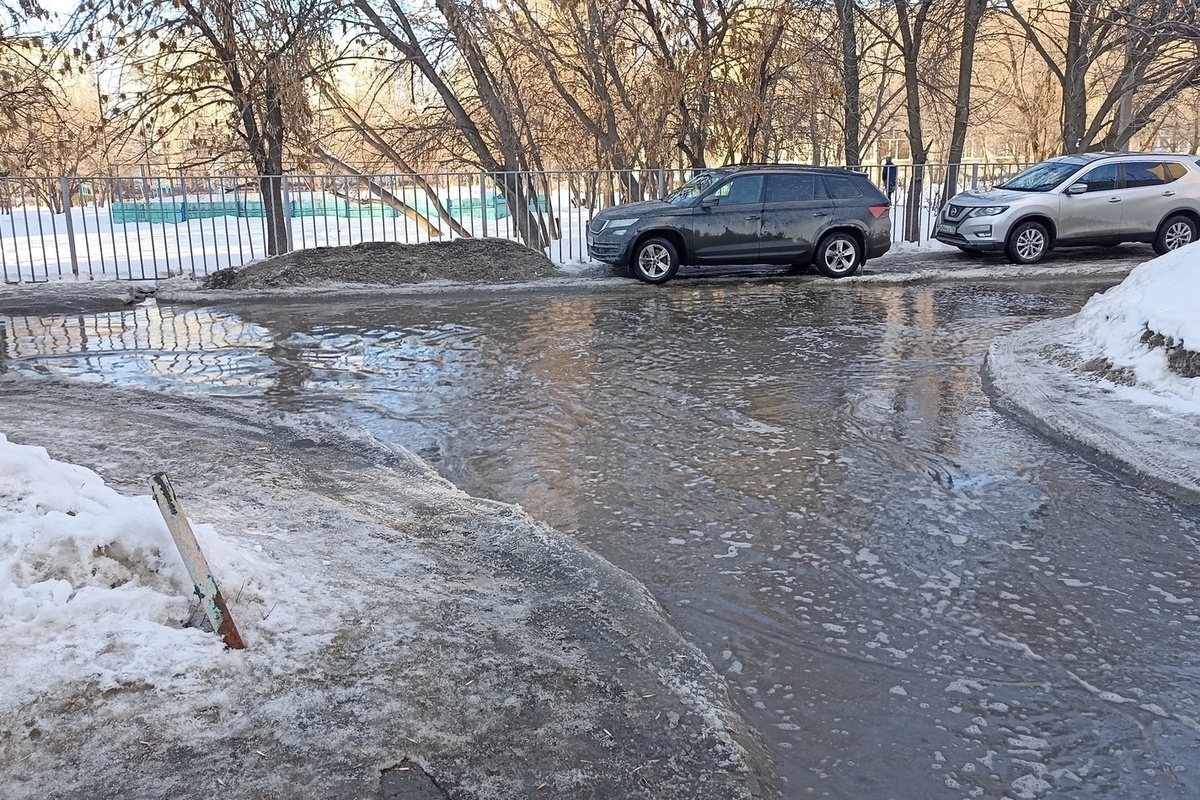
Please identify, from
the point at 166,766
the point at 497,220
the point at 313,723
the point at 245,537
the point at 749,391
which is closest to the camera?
the point at 166,766

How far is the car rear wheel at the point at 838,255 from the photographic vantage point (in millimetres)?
16672

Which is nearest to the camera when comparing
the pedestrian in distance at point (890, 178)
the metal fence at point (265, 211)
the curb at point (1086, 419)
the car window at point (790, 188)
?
the curb at point (1086, 419)

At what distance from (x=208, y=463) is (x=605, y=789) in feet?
13.6

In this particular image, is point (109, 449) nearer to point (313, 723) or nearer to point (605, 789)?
point (313, 723)

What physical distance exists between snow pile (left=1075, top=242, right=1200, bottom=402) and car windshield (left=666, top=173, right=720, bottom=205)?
7280 millimetres

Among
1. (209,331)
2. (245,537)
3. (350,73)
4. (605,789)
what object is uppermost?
(350,73)

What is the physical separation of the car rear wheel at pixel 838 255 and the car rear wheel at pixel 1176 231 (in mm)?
5846

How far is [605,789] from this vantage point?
124 inches

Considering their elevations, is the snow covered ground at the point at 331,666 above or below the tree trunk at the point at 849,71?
below

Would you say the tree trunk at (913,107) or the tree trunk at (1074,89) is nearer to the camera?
the tree trunk at (913,107)

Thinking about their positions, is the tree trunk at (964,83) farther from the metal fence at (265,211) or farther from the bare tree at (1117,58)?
the bare tree at (1117,58)

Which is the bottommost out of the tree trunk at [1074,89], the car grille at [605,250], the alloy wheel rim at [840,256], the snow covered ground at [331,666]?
the snow covered ground at [331,666]

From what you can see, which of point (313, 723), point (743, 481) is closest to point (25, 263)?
point (743, 481)

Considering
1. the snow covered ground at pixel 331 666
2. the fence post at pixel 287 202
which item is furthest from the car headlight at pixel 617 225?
the snow covered ground at pixel 331 666
